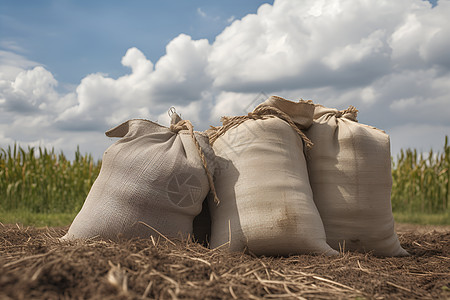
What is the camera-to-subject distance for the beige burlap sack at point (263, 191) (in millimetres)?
2301

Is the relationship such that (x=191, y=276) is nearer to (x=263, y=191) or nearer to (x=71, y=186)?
(x=263, y=191)

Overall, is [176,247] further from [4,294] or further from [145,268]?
[4,294]

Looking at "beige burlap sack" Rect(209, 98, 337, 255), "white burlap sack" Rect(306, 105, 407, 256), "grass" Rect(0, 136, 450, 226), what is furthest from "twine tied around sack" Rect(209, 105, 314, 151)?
"grass" Rect(0, 136, 450, 226)

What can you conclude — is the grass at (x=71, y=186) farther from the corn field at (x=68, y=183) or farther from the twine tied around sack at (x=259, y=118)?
the twine tied around sack at (x=259, y=118)

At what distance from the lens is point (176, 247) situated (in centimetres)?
212

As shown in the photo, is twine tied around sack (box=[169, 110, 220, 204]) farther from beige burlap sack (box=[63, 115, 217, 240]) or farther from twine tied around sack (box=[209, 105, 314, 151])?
twine tied around sack (box=[209, 105, 314, 151])

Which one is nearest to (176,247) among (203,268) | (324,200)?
(203,268)

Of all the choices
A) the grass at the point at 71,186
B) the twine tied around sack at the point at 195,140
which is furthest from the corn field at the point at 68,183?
the twine tied around sack at the point at 195,140

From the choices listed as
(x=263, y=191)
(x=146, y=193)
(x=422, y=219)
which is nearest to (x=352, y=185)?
(x=263, y=191)

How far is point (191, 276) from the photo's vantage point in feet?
5.11

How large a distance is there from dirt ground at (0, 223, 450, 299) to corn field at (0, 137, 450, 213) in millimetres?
5049

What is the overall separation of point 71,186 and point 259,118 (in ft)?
18.2

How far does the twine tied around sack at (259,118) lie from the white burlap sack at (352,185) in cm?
18

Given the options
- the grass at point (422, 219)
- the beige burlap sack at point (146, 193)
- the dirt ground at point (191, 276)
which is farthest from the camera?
the grass at point (422, 219)
